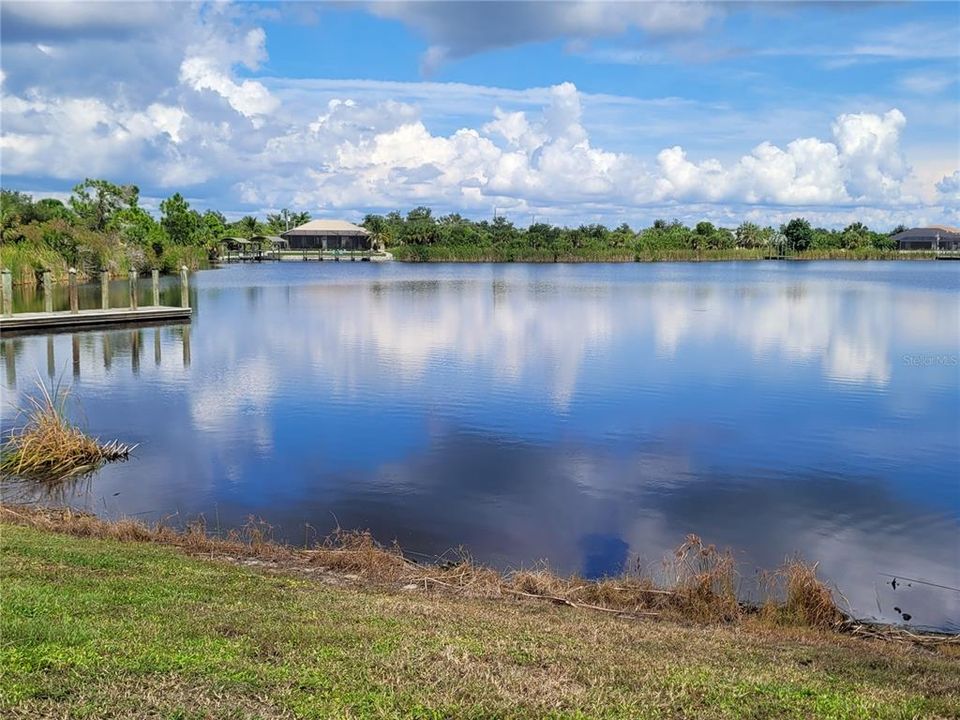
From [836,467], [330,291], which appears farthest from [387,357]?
[330,291]

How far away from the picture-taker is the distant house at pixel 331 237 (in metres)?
127

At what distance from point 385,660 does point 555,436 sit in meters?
11.3

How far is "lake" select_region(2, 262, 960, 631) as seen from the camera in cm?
1180

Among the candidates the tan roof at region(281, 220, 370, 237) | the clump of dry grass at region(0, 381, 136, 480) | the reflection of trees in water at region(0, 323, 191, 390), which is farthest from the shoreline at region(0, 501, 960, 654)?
the tan roof at region(281, 220, 370, 237)

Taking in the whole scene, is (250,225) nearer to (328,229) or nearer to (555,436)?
(328,229)

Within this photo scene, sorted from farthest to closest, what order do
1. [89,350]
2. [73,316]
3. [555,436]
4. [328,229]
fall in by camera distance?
1. [328,229]
2. [73,316]
3. [89,350]
4. [555,436]

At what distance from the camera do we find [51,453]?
14.7 meters

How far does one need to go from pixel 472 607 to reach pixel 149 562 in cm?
339

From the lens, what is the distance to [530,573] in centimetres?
974

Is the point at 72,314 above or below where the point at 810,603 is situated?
above

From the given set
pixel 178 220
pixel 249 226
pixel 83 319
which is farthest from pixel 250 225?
pixel 83 319

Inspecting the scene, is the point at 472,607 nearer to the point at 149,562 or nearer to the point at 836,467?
the point at 149,562

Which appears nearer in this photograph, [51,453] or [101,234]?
[51,453]

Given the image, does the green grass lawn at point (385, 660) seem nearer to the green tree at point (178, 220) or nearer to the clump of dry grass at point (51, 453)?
the clump of dry grass at point (51, 453)
